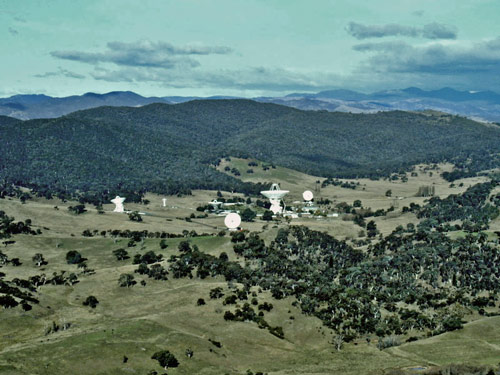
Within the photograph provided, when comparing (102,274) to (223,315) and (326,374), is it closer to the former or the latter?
(223,315)

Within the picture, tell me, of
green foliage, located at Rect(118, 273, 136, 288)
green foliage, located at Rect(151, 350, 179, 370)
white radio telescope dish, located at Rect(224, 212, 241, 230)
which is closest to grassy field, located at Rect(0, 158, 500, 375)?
green foliage, located at Rect(151, 350, 179, 370)

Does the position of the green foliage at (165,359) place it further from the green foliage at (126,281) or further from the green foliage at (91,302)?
the green foliage at (126,281)

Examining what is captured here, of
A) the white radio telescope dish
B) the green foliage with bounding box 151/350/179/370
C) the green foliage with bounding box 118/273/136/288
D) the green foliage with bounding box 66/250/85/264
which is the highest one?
the white radio telescope dish

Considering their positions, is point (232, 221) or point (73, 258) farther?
point (232, 221)

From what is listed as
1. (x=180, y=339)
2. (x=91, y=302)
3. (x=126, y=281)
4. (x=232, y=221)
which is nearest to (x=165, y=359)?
(x=180, y=339)

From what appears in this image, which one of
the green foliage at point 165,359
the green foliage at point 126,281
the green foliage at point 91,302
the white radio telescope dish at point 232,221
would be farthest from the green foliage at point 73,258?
the green foliage at point 165,359

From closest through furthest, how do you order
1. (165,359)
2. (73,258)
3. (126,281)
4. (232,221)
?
(165,359) < (126,281) < (73,258) < (232,221)

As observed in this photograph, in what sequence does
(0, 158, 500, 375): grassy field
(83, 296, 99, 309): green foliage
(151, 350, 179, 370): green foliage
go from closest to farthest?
1. (0, 158, 500, 375): grassy field
2. (151, 350, 179, 370): green foliage
3. (83, 296, 99, 309): green foliage

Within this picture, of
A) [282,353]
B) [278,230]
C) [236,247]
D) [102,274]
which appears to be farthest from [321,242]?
[282,353]

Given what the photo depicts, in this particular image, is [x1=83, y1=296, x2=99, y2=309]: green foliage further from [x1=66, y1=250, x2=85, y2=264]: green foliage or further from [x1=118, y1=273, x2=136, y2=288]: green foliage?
[x1=66, y1=250, x2=85, y2=264]: green foliage

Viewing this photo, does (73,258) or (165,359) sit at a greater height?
(165,359)

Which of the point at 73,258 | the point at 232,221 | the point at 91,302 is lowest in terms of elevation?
the point at 73,258

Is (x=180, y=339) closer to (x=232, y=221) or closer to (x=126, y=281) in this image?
(x=126, y=281)
